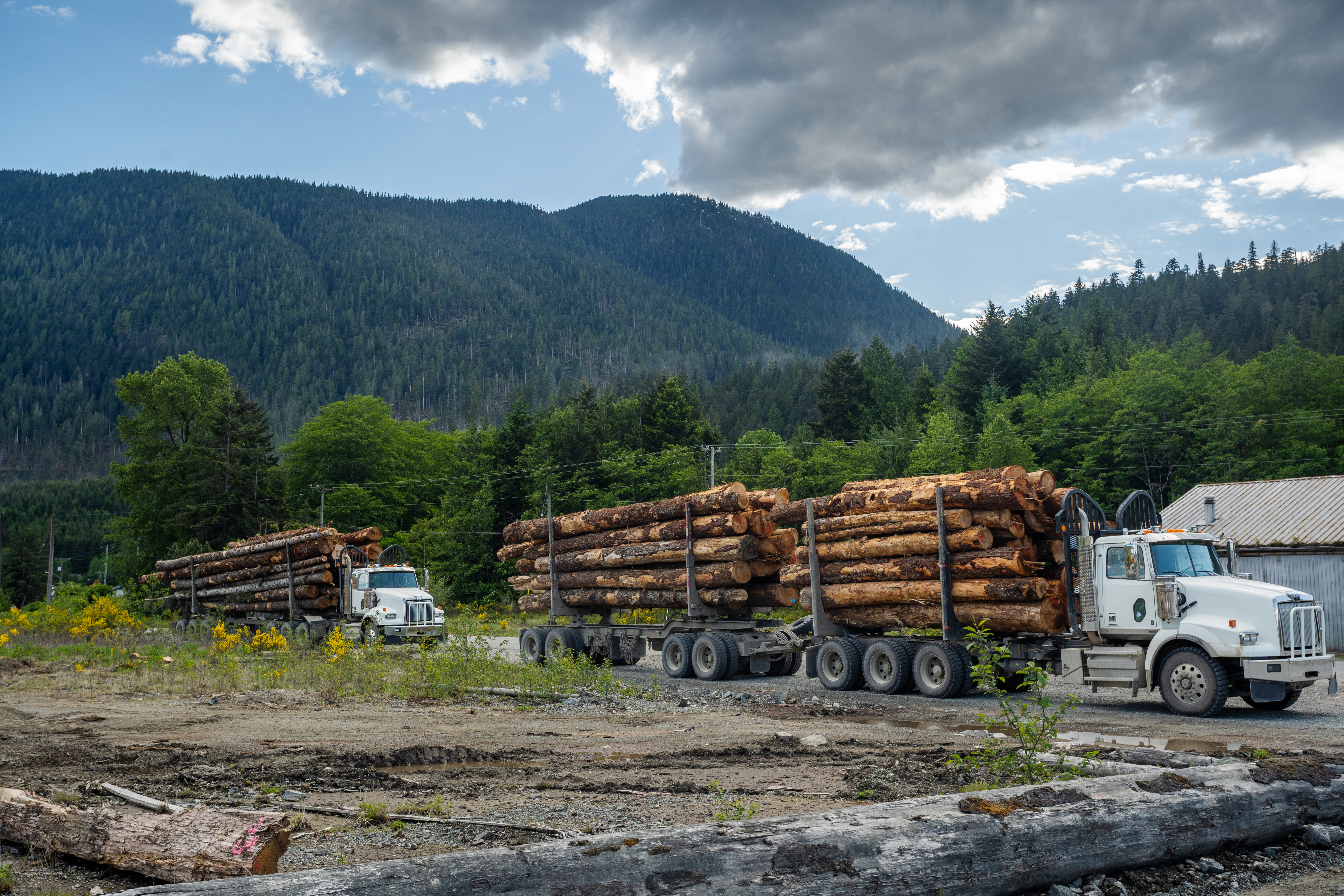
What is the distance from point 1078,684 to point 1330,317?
3796 inches

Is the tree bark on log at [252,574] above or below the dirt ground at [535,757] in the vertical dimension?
above

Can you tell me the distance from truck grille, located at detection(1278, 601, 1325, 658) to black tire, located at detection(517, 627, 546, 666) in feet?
50.4

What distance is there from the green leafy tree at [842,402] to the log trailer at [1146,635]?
6705 cm

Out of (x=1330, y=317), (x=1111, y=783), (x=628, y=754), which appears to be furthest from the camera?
(x=1330, y=317)

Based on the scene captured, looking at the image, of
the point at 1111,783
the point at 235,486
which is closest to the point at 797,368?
the point at 235,486

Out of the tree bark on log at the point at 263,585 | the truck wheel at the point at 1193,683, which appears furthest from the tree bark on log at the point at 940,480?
the tree bark on log at the point at 263,585

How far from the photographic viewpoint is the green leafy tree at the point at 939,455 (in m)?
67.3

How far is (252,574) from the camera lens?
33.4m

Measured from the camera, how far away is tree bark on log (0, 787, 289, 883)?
482 centimetres

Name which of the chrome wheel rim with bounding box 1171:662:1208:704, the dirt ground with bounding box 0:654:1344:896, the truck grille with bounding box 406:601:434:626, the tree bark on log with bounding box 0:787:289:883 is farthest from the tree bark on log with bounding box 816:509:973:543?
the truck grille with bounding box 406:601:434:626

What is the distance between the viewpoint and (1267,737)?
11375 mm

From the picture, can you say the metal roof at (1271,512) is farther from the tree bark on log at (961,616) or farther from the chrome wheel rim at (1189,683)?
the chrome wheel rim at (1189,683)

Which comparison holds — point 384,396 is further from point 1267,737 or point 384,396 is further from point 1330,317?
point 1267,737

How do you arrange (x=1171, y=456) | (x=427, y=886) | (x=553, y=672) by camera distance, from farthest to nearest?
(x=1171, y=456) → (x=553, y=672) → (x=427, y=886)
